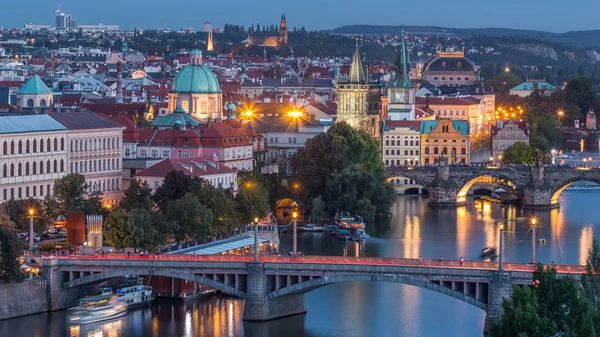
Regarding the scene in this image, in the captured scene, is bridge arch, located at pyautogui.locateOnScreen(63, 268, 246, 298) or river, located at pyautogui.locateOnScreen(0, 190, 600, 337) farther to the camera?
bridge arch, located at pyautogui.locateOnScreen(63, 268, 246, 298)

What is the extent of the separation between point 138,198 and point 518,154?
30.3m

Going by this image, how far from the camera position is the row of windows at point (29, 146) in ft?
182

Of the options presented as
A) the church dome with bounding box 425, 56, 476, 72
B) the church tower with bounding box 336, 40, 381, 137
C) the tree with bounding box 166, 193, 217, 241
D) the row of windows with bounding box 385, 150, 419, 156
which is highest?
the church dome with bounding box 425, 56, 476, 72

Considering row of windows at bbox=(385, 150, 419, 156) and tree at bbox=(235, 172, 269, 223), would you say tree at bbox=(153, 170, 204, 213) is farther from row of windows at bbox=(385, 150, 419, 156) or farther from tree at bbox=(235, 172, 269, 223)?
row of windows at bbox=(385, 150, 419, 156)

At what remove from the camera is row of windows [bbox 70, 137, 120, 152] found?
196 ft

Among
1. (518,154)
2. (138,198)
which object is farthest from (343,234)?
(518,154)

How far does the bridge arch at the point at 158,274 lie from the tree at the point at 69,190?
9452mm


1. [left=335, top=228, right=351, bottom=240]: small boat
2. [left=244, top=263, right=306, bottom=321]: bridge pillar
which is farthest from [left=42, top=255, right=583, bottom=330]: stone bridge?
[left=335, top=228, right=351, bottom=240]: small boat

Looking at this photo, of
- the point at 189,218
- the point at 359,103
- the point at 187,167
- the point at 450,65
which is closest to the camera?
the point at 189,218

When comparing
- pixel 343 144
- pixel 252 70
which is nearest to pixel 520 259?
pixel 343 144

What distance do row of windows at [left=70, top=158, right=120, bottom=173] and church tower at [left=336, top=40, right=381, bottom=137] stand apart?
66.4ft

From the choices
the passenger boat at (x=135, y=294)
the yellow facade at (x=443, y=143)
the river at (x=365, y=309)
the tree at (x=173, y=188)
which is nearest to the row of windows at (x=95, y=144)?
the tree at (x=173, y=188)

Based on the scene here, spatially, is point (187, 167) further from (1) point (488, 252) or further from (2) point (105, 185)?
(1) point (488, 252)

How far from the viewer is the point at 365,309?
149ft
